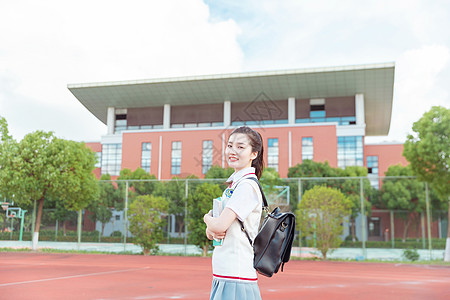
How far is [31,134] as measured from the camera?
16.4 m

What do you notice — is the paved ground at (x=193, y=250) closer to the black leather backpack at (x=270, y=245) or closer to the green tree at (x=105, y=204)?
the green tree at (x=105, y=204)

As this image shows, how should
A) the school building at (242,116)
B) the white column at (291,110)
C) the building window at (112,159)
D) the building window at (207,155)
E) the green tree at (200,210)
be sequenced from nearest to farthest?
the green tree at (200,210) < the school building at (242,116) < the white column at (291,110) < the building window at (207,155) < the building window at (112,159)

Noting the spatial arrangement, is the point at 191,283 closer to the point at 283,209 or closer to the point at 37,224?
the point at 283,209

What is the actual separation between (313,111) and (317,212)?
27213mm

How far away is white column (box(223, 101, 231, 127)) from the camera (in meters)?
39.6

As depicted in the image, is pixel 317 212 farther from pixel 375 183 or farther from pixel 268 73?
pixel 268 73

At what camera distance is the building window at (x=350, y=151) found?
36188 millimetres

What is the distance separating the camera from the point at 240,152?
224 cm

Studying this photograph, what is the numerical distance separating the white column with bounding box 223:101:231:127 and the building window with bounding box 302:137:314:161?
23.0 ft

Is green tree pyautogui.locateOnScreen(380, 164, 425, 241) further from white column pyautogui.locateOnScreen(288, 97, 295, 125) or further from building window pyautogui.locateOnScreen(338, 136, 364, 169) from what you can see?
white column pyautogui.locateOnScreen(288, 97, 295, 125)

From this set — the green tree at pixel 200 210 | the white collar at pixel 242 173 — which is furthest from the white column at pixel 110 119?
the white collar at pixel 242 173

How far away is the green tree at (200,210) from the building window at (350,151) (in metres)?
23.5

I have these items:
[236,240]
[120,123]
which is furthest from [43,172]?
[120,123]

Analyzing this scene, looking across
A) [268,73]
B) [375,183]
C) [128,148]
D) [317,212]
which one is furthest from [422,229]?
[128,148]
